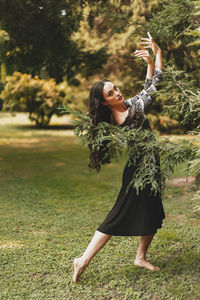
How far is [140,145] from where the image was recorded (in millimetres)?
2652

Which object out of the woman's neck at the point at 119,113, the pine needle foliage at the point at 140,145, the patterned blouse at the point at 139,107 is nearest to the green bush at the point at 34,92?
the woman's neck at the point at 119,113

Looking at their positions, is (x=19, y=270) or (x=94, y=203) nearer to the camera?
(x=19, y=270)

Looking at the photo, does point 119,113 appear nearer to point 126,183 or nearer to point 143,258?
point 126,183

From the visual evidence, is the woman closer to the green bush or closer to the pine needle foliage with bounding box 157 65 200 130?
the pine needle foliage with bounding box 157 65 200 130

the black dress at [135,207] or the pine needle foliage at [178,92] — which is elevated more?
the pine needle foliage at [178,92]

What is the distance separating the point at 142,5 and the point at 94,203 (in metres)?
3.27

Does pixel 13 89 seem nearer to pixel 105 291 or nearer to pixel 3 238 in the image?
pixel 3 238

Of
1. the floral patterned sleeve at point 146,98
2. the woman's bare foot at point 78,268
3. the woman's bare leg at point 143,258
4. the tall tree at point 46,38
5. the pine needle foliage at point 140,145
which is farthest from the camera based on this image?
the tall tree at point 46,38

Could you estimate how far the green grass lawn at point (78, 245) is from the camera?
296 cm

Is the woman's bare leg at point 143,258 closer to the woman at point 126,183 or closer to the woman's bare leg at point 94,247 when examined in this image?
the woman at point 126,183

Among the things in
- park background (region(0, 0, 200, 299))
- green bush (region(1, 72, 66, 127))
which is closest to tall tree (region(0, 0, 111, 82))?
park background (region(0, 0, 200, 299))

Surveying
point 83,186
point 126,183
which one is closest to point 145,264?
point 126,183

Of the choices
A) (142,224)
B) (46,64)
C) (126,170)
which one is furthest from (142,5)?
(46,64)

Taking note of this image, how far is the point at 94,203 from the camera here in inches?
227
